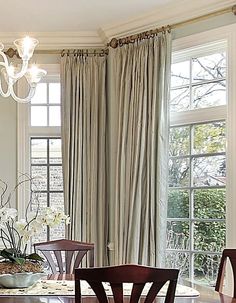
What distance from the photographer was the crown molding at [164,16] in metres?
4.06

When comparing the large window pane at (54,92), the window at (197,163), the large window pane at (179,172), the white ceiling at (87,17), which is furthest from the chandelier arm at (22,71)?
the large window pane at (54,92)

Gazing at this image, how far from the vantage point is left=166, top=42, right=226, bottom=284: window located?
4.13 meters

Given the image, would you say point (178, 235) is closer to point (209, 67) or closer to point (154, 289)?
point (209, 67)

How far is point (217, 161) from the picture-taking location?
4.16 m

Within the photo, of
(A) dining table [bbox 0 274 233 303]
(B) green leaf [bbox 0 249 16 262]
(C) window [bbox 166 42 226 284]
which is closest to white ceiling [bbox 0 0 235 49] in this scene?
(C) window [bbox 166 42 226 284]

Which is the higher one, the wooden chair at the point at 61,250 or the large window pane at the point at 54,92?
the large window pane at the point at 54,92

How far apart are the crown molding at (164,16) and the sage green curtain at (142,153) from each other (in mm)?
129

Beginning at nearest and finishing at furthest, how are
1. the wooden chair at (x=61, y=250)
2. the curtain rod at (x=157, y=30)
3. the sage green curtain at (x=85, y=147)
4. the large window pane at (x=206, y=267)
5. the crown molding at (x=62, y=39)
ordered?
the wooden chair at (x=61, y=250), the curtain rod at (x=157, y=30), the large window pane at (x=206, y=267), the sage green curtain at (x=85, y=147), the crown molding at (x=62, y=39)

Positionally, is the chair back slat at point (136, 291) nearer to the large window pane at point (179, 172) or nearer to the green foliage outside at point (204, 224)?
the green foliage outside at point (204, 224)

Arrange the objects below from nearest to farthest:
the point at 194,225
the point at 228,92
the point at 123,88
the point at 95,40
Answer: the point at 228,92, the point at 194,225, the point at 123,88, the point at 95,40

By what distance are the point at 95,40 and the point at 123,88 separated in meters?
0.68

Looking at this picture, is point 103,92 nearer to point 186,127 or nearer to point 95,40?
point 95,40

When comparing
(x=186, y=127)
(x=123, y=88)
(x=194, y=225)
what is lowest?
(x=194, y=225)

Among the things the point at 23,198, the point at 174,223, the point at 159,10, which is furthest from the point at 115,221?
the point at 159,10
